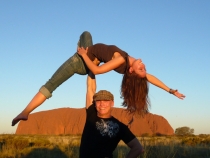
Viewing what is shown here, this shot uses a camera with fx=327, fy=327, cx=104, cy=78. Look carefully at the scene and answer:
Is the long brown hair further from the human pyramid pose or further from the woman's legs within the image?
the woman's legs

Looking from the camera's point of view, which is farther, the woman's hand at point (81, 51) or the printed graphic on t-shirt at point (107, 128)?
the woman's hand at point (81, 51)

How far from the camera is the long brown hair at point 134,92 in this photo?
15.2ft

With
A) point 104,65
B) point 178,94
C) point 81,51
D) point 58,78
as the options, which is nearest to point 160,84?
point 178,94

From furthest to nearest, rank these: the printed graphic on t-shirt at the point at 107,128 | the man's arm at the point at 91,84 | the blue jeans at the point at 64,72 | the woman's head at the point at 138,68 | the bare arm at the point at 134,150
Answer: the man's arm at the point at 91,84
the blue jeans at the point at 64,72
the woman's head at the point at 138,68
the bare arm at the point at 134,150
the printed graphic on t-shirt at the point at 107,128

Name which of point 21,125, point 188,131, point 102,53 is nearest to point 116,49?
point 102,53

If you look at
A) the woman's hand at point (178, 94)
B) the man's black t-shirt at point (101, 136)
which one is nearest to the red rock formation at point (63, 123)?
the woman's hand at point (178, 94)

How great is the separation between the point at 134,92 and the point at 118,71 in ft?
1.26

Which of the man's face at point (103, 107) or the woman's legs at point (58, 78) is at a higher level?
the woman's legs at point (58, 78)

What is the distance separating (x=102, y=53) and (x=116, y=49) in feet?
0.69

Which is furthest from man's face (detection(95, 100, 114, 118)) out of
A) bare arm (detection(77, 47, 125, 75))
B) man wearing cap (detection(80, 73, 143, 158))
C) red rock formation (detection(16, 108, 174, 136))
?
red rock formation (detection(16, 108, 174, 136))

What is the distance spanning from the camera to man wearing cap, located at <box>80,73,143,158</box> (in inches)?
160

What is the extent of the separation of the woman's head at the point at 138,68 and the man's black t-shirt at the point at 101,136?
2.61 feet

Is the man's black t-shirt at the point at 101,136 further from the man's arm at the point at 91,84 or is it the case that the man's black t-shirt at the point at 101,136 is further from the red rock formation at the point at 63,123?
the red rock formation at the point at 63,123

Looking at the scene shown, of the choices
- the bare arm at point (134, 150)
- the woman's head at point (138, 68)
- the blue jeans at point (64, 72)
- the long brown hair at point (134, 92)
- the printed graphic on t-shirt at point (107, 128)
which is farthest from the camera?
the blue jeans at point (64, 72)
